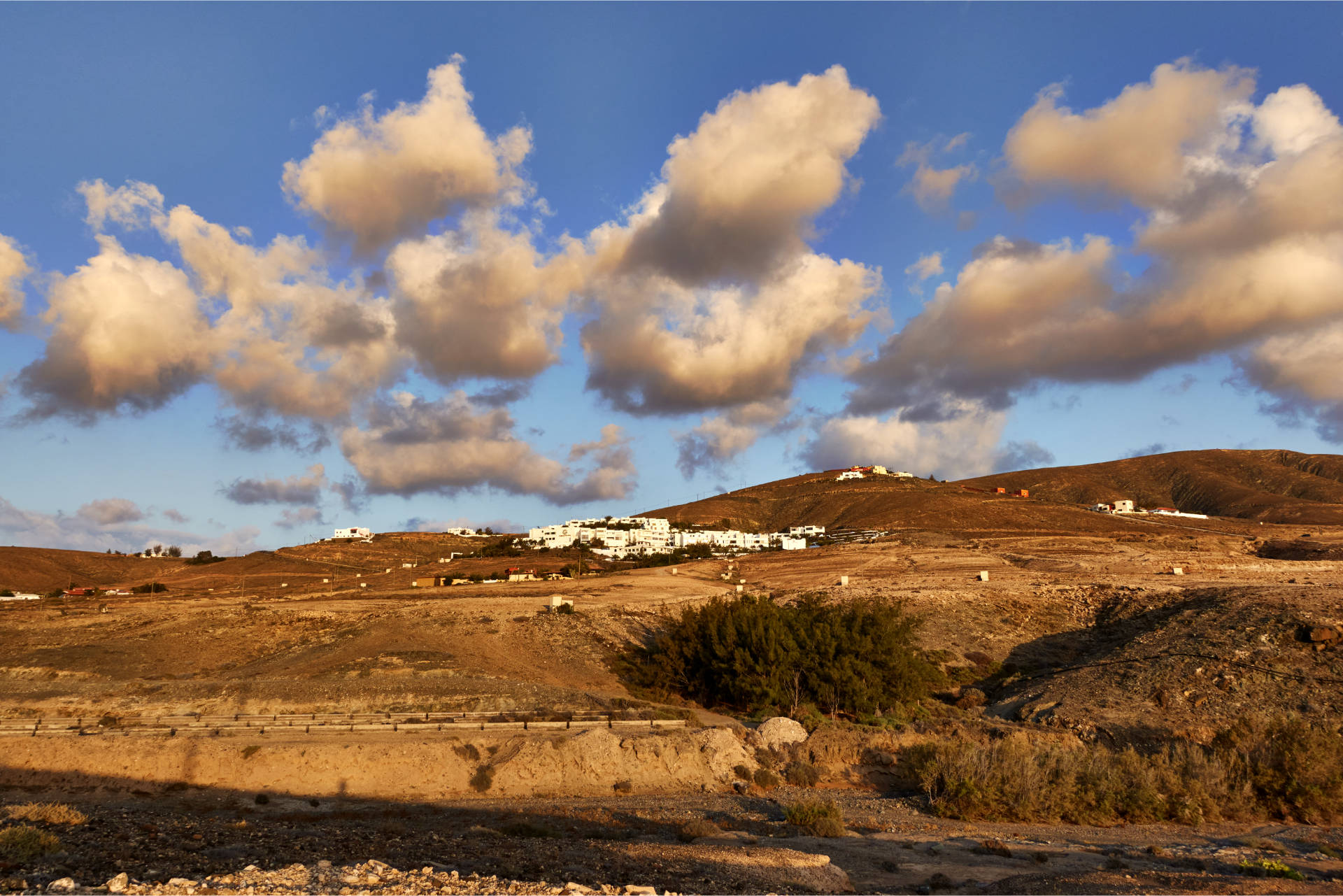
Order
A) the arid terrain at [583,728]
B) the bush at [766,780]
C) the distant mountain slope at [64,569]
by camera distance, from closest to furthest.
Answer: the arid terrain at [583,728]
the bush at [766,780]
the distant mountain slope at [64,569]

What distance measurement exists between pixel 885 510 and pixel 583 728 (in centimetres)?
10855

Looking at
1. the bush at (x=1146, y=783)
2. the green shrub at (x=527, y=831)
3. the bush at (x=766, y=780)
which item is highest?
the green shrub at (x=527, y=831)

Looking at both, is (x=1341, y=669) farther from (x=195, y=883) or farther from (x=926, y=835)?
(x=195, y=883)

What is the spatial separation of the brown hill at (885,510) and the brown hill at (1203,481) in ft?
84.0

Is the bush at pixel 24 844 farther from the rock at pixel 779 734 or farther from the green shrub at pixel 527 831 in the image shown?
the rock at pixel 779 734

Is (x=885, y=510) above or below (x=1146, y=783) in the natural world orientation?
above

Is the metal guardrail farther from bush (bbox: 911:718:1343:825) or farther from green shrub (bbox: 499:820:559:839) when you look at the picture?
bush (bbox: 911:718:1343:825)

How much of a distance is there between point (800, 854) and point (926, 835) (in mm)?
5067

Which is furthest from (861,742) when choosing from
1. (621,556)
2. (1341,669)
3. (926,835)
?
(621,556)

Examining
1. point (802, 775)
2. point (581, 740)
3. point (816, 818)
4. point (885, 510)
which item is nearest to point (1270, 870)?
point (816, 818)

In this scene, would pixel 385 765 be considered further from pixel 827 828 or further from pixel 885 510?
pixel 885 510

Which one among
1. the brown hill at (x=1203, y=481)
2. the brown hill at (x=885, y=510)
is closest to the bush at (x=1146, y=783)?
the brown hill at (x=885, y=510)

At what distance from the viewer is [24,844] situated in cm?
1202

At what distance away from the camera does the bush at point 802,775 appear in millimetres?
23750
